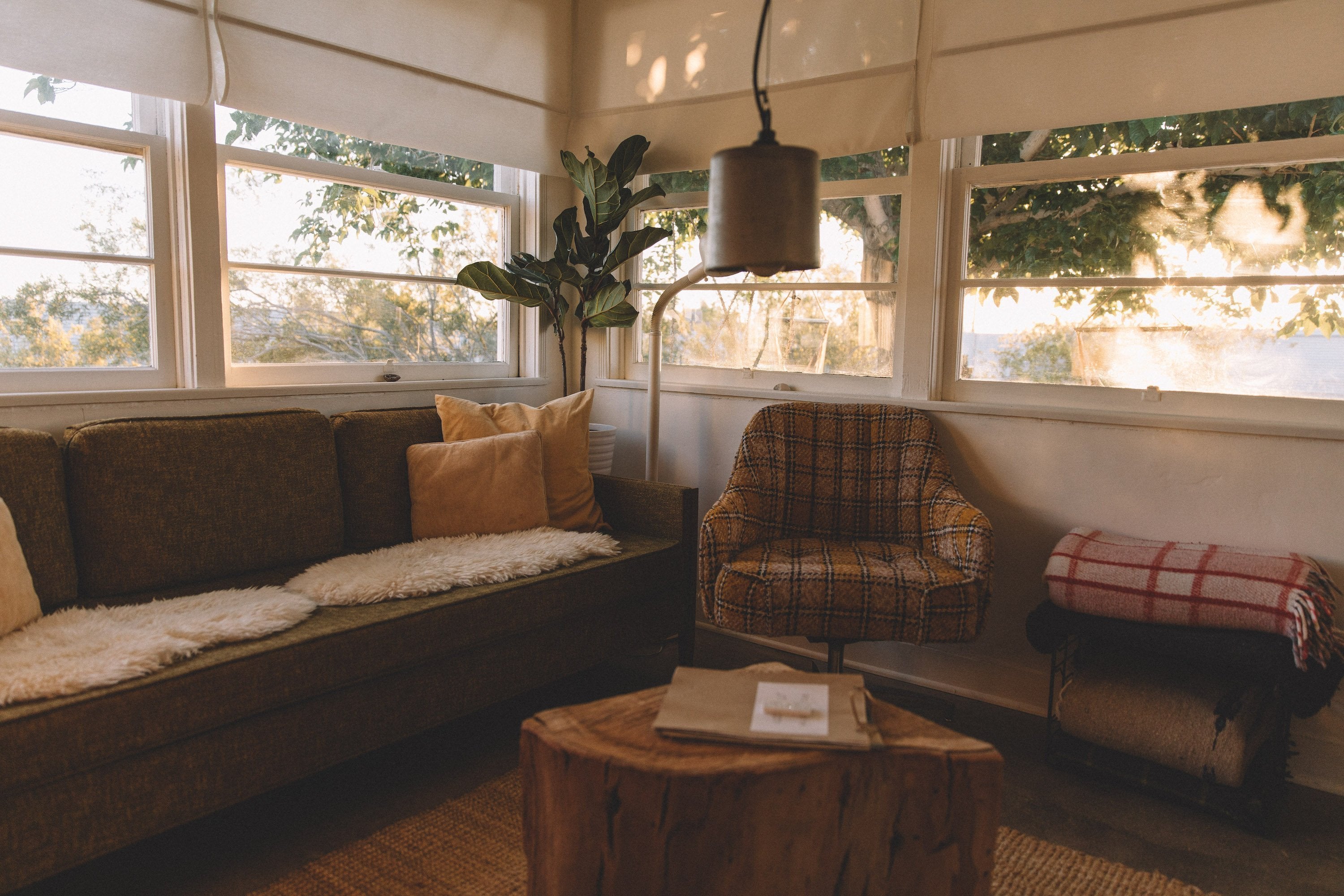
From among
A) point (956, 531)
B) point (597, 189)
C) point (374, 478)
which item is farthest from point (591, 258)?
point (956, 531)

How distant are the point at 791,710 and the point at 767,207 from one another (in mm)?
810

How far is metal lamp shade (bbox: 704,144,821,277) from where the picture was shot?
1306 millimetres

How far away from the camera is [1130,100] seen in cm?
239

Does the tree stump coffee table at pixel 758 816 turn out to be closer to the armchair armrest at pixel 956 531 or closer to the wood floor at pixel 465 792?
the wood floor at pixel 465 792

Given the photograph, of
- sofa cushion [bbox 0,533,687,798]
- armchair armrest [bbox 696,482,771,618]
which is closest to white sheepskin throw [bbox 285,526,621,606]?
sofa cushion [bbox 0,533,687,798]

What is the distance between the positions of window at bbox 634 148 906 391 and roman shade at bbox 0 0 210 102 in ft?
5.50

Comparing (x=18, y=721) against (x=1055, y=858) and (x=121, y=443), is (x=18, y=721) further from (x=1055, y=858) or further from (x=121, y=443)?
(x=1055, y=858)

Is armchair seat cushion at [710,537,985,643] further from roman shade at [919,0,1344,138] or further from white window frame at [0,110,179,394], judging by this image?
white window frame at [0,110,179,394]

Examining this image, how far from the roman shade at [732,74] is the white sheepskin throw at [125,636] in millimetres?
2065

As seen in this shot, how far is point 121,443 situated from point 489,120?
1741 mm

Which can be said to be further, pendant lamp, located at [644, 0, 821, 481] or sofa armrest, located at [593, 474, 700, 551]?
sofa armrest, located at [593, 474, 700, 551]

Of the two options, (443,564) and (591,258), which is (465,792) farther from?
(591,258)

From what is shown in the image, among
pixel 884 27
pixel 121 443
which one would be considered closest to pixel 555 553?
pixel 121 443

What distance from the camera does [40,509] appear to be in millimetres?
2027
